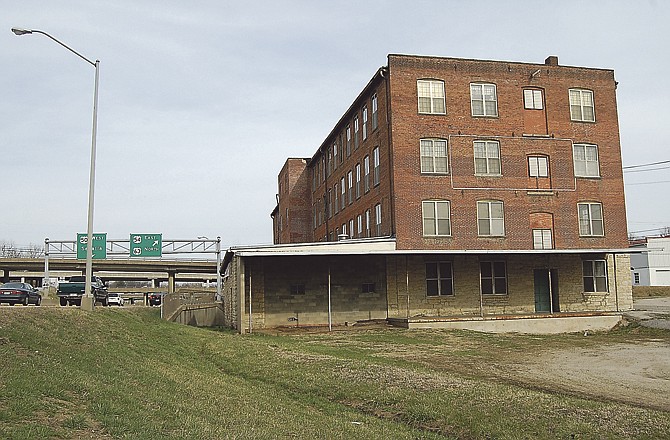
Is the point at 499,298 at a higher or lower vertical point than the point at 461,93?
lower

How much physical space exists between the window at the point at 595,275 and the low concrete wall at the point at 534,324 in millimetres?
3705

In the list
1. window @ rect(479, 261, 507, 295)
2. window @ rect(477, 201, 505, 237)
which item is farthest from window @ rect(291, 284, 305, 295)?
window @ rect(477, 201, 505, 237)

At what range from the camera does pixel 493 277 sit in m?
37.8

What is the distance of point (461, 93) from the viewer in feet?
126

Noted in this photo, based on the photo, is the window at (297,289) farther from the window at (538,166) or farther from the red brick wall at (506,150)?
the window at (538,166)

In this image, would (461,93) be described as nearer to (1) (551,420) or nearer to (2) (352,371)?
(2) (352,371)

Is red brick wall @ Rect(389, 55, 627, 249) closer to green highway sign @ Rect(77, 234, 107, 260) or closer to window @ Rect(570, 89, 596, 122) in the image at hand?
window @ Rect(570, 89, 596, 122)

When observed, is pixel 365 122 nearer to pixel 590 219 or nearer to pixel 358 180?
pixel 358 180

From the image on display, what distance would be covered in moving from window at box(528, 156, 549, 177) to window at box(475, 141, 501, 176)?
1.83m

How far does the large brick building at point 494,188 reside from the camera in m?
36.8

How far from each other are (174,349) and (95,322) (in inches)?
99.1

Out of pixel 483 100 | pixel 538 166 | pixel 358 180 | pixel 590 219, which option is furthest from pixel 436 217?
pixel 590 219

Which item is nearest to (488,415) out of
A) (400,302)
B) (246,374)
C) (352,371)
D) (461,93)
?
(352,371)

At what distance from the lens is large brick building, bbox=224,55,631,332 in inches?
1447
